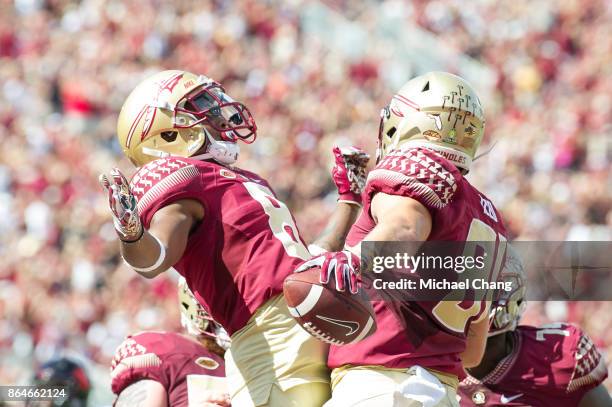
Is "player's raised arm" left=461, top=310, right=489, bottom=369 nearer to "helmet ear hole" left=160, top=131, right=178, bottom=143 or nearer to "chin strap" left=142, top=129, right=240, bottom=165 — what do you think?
"chin strap" left=142, top=129, right=240, bottom=165

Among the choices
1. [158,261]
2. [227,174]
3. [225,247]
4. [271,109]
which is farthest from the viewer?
[271,109]

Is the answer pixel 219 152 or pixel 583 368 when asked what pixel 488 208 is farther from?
pixel 583 368

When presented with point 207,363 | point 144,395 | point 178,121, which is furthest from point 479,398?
point 178,121

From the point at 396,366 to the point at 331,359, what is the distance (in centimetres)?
27

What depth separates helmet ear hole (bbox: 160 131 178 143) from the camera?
4801 mm

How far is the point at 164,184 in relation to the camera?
4348mm

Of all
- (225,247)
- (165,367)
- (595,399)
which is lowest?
(165,367)

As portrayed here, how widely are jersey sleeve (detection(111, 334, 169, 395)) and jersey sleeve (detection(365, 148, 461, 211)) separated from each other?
2.01 metres

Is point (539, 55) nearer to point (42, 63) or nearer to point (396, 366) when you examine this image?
point (42, 63)

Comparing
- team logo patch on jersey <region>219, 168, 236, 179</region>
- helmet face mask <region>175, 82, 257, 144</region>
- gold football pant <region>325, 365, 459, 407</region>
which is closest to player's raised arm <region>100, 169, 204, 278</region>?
team logo patch on jersey <region>219, 168, 236, 179</region>

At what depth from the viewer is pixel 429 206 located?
378 cm

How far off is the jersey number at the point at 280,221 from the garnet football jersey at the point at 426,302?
0.41 meters

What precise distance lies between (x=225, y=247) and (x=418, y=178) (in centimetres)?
97

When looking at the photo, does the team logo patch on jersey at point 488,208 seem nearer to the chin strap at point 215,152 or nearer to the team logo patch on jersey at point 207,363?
the chin strap at point 215,152
